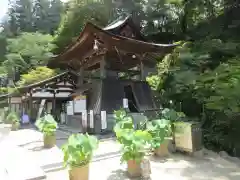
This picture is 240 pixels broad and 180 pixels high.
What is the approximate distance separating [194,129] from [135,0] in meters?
17.6

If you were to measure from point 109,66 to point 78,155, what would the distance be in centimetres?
793

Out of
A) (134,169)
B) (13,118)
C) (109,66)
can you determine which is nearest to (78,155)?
(134,169)

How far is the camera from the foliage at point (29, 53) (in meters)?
22.7

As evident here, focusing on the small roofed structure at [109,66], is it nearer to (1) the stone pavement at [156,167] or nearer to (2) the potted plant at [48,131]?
(2) the potted plant at [48,131]

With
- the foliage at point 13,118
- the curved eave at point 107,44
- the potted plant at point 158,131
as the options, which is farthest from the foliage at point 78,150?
the foliage at point 13,118

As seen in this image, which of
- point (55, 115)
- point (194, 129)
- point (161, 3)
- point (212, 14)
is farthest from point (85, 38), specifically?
point (161, 3)

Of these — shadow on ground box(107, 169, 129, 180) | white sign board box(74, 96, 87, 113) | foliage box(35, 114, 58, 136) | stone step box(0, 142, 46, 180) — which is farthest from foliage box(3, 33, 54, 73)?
shadow on ground box(107, 169, 129, 180)

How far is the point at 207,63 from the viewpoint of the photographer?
1042 cm

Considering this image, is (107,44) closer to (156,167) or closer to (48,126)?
(48,126)

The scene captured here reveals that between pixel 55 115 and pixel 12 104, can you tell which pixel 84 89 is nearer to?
pixel 55 115

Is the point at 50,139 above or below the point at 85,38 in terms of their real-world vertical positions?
below

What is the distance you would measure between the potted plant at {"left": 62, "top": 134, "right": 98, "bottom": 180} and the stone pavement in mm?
658

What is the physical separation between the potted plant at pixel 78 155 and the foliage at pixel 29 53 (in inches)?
744

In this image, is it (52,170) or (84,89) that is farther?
(84,89)
